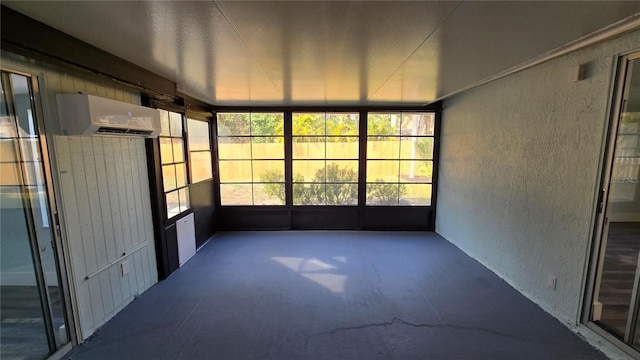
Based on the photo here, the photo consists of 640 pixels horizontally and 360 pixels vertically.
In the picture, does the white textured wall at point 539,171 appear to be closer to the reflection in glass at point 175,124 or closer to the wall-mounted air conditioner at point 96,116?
the wall-mounted air conditioner at point 96,116

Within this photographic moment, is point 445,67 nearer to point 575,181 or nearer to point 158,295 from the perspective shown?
point 575,181

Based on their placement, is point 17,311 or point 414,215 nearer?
point 17,311

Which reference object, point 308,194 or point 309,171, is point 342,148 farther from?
point 308,194

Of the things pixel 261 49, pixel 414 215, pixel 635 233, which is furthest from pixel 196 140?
pixel 635 233

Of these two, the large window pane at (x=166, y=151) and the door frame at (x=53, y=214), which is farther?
the large window pane at (x=166, y=151)

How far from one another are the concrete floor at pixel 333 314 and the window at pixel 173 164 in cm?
91

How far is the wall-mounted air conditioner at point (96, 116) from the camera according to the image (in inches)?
79.3

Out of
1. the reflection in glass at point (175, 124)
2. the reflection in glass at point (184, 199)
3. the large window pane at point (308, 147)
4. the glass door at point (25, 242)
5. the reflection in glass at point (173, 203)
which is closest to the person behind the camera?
the glass door at point (25, 242)

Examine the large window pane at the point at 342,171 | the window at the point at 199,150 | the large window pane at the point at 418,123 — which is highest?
the large window pane at the point at 418,123

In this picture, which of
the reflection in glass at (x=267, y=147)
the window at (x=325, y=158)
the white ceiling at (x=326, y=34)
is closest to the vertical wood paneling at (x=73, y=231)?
the white ceiling at (x=326, y=34)

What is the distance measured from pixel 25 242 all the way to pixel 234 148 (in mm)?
3448

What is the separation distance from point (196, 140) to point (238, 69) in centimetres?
225

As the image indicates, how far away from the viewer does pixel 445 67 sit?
2564 millimetres

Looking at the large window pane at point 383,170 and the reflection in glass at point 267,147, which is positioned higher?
the reflection in glass at point 267,147
